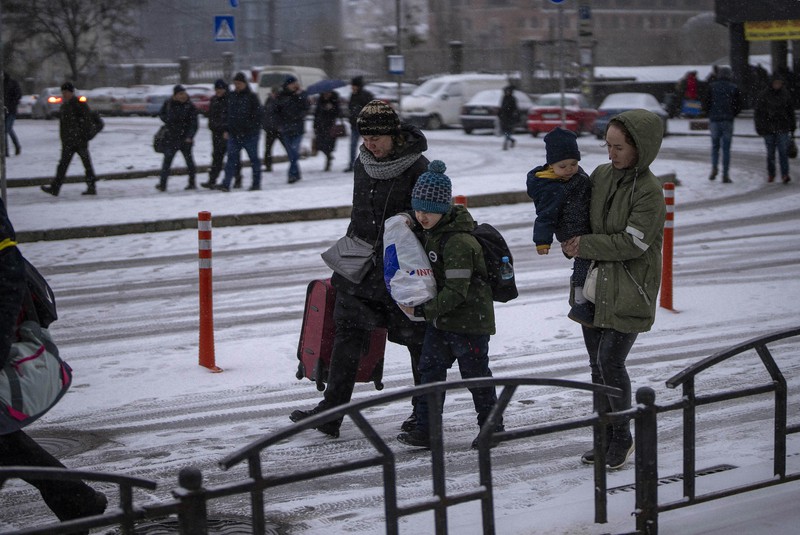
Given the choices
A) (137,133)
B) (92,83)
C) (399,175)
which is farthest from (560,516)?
(92,83)

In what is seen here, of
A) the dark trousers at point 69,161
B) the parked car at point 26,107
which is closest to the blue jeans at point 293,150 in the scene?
the dark trousers at point 69,161

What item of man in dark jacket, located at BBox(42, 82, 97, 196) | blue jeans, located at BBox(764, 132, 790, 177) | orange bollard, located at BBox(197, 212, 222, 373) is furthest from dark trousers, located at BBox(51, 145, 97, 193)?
blue jeans, located at BBox(764, 132, 790, 177)

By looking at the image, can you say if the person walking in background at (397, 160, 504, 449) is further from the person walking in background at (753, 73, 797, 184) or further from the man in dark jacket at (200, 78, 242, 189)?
the person walking in background at (753, 73, 797, 184)

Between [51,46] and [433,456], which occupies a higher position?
[51,46]

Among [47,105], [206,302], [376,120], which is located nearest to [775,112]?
[206,302]

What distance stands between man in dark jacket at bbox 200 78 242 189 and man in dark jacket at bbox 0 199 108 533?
43.9 feet

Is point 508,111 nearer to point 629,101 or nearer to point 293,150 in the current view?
point 629,101

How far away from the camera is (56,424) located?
6539 mm

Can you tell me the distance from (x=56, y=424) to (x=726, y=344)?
4671mm

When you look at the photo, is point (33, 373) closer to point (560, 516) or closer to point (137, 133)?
point (560, 516)

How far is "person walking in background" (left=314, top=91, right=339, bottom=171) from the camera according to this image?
66.3 feet

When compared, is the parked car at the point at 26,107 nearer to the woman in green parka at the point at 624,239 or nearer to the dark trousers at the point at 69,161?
the dark trousers at the point at 69,161

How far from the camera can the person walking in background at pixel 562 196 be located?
203 inches

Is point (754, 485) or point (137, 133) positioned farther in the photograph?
point (137, 133)
